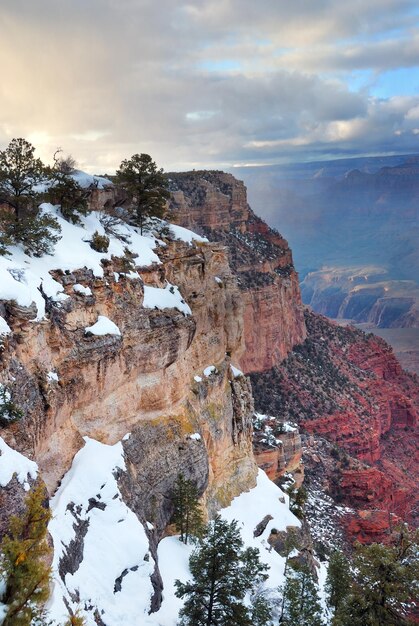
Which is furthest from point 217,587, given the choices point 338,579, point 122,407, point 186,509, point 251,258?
point 251,258

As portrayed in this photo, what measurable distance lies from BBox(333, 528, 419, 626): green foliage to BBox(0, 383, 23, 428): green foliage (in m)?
12.6

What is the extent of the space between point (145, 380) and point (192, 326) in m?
4.43

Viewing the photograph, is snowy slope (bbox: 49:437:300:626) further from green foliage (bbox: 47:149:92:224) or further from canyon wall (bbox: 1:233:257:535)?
green foliage (bbox: 47:149:92:224)

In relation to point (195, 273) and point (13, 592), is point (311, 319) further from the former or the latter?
point (13, 592)

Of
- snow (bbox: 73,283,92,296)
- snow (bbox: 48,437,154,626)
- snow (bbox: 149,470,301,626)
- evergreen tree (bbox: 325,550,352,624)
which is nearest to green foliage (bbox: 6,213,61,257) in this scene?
snow (bbox: 73,283,92,296)

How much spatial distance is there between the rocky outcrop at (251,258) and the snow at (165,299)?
139ft

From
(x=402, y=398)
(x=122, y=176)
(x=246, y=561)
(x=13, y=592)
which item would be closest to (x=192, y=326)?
(x=122, y=176)

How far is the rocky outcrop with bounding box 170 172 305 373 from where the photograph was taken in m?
78.4

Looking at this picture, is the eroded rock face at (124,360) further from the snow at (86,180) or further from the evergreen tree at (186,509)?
the snow at (86,180)

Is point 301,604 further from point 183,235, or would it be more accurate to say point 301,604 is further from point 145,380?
point 183,235

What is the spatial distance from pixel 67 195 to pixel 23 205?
106 inches

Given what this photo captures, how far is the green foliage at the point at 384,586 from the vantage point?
19.1 metres

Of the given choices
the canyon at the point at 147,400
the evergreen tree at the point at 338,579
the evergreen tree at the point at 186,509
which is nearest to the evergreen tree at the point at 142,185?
the canyon at the point at 147,400

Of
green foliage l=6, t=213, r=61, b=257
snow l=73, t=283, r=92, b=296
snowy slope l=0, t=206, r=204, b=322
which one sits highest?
green foliage l=6, t=213, r=61, b=257
